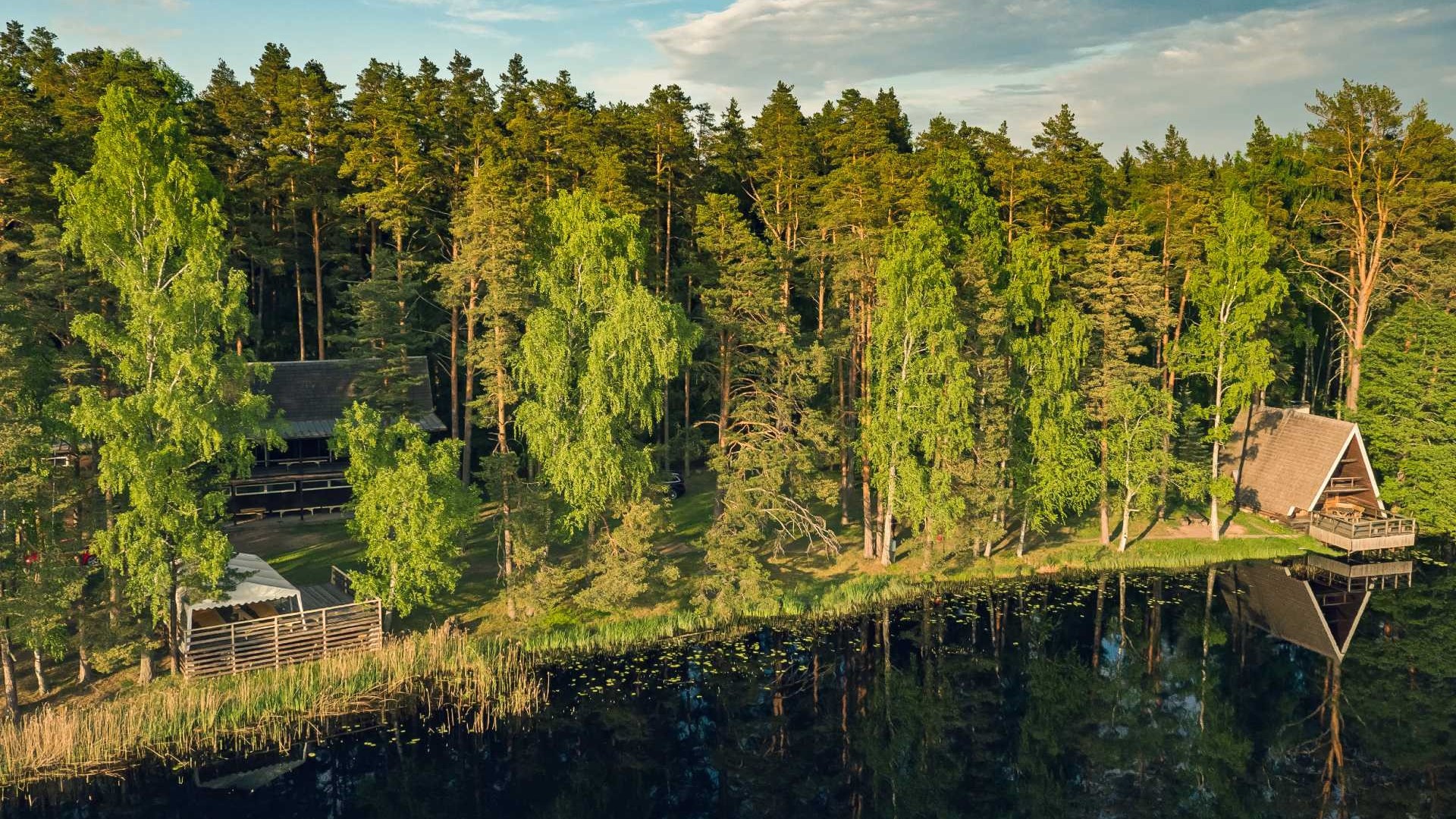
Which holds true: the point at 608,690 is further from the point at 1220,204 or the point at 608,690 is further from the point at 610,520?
the point at 1220,204

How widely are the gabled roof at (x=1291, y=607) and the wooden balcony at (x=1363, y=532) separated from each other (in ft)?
14.4

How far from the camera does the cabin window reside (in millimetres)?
44562

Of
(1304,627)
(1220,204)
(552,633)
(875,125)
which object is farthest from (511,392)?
(1220,204)

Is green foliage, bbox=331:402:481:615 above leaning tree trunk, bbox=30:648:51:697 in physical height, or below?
above

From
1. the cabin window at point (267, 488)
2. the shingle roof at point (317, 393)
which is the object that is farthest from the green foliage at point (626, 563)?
the cabin window at point (267, 488)

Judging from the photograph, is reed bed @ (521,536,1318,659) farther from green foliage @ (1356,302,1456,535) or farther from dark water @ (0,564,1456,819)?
green foliage @ (1356,302,1456,535)

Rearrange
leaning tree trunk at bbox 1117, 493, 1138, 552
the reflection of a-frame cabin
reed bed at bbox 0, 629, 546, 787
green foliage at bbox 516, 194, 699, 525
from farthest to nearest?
the reflection of a-frame cabin < leaning tree trunk at bbox 1117, 493, 1138, 552 < green foliage at bbox 516, 194, 699, 525 < reed bed at bbox 0, 629, 546, 787

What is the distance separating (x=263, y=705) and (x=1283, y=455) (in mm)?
47218

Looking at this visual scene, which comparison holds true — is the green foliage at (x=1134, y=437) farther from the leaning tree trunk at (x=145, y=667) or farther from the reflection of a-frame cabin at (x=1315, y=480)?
the leaning tree trunk at (x=145, y=667)

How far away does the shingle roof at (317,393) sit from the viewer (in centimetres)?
4575

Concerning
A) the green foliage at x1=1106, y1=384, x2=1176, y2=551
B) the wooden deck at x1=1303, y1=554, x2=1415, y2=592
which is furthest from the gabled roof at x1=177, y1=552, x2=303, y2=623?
the wooden deck at x1=1303, y1=554, x2=1415, y2=592

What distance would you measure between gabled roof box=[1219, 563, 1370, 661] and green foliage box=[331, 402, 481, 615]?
1190 inches

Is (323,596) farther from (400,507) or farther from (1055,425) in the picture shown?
(1055,425)

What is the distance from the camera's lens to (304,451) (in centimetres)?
4647
